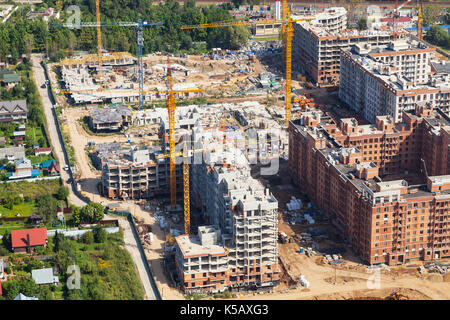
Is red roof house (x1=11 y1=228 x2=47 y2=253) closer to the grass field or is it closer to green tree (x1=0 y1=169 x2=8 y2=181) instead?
the grass field

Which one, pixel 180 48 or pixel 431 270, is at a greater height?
pixel 180 48

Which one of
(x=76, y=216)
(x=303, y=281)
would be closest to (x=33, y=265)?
(x=76, y=216)

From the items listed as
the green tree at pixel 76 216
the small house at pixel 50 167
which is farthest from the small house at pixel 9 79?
the green tree at pixel 76 216

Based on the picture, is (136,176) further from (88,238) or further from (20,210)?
(20,210)

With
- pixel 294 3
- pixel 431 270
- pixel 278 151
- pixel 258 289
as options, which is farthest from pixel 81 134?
pixel 294 3

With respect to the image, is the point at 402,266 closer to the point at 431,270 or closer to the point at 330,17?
the point at 431,270

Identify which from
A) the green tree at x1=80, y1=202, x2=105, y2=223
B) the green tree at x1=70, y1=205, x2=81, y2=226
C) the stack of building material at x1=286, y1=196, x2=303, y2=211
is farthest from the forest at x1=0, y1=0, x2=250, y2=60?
the green tree at x1=80, y1=202, x2=105, y2=223

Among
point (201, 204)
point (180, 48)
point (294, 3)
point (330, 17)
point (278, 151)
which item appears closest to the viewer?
point (201, 204)

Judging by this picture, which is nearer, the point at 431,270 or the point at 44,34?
the point at 431,270
